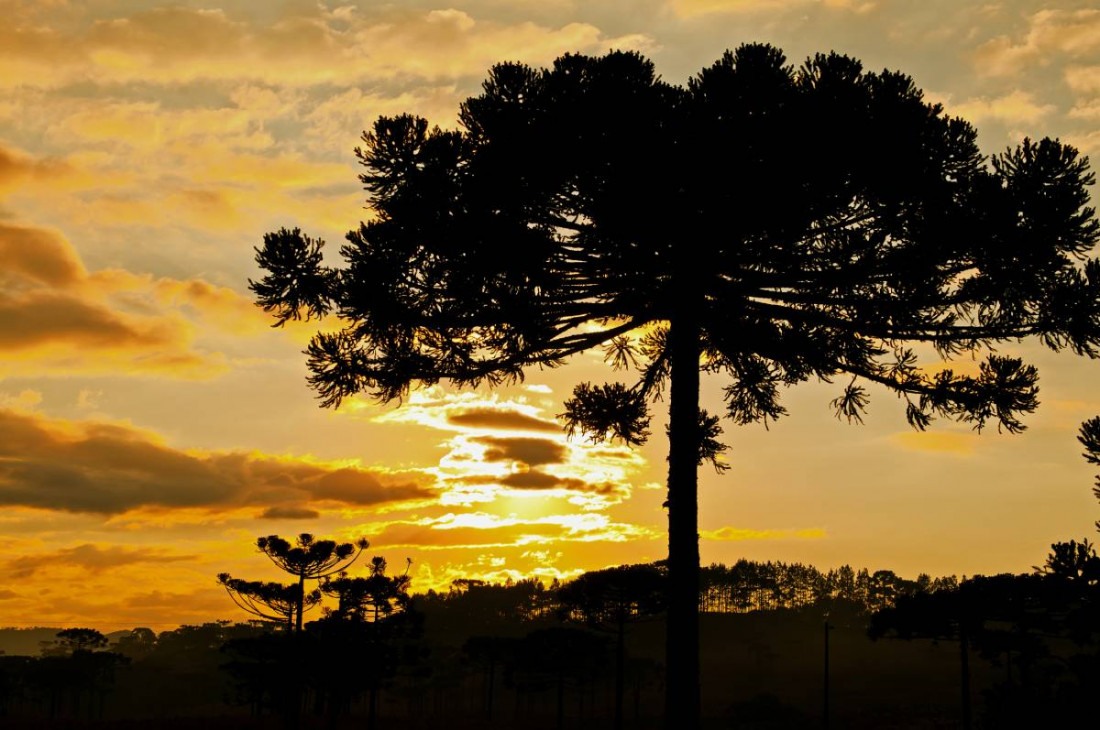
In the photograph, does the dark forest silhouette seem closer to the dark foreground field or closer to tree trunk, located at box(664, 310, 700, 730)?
the dark foreground field

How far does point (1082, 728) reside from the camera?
37.0ft

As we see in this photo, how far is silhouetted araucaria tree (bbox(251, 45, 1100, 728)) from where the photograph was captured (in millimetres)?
14281

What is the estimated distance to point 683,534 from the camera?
14336mm

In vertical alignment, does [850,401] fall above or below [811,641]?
above

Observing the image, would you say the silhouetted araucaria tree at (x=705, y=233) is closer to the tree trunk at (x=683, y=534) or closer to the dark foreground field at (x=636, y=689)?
the tree trunk at (x=683, y=534)

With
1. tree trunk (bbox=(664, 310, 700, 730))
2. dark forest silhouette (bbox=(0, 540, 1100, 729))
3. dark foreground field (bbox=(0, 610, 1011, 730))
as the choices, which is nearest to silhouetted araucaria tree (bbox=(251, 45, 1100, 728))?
tree trunk (bbox=(664, 310, 700, 730))

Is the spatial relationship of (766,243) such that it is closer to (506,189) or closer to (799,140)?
(799,140)

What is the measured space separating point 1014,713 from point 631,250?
8.11 meters

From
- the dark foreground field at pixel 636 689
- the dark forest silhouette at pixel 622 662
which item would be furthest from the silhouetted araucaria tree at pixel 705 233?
the dark foreground field at pixel 636 689


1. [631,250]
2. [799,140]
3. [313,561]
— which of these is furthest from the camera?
[313,561]

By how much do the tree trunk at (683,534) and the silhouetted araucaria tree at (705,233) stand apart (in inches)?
1.2

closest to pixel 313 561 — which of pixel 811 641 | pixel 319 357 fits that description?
pixel 319 357

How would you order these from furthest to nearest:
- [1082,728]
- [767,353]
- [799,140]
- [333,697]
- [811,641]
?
1. [811,641]
2. [333,697]
3. [767,353]
4. [799,140]
5. [1082,728]

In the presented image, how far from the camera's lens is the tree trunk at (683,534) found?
13625mm
